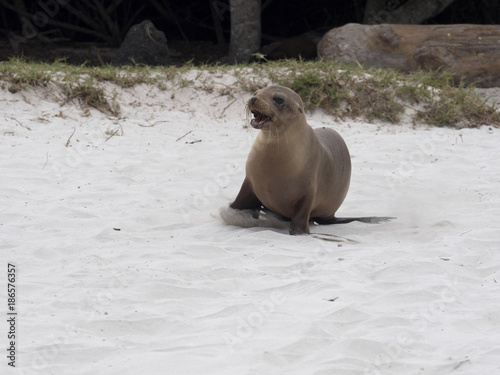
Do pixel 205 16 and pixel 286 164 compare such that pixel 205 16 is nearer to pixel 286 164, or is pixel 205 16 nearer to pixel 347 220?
pixel 347 220

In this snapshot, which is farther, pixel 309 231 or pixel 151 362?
pixel 309 231

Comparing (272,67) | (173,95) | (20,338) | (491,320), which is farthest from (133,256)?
(272,67)

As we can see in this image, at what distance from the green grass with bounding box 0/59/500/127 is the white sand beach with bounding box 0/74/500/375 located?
51 cm

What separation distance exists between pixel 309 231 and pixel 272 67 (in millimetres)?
4014

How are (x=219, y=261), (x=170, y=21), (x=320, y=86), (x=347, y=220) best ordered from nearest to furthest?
(x=219, y=261) < (x=347, y=220) < (x=320, y=86) < (x=170, y=21)

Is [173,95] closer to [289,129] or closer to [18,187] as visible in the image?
[18,187]

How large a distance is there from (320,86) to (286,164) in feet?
11.5

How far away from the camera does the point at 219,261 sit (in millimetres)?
3627

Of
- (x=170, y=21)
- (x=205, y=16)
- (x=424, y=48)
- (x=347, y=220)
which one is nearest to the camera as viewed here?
(x=347, y=220)

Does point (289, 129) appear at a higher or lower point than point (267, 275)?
higher

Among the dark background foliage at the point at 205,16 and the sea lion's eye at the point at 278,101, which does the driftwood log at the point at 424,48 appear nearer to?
the dark background foliage at the point at 205,16

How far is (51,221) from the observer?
4262mm

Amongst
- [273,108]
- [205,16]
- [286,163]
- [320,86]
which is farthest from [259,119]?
[205,16]

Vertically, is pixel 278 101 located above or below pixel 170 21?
above
